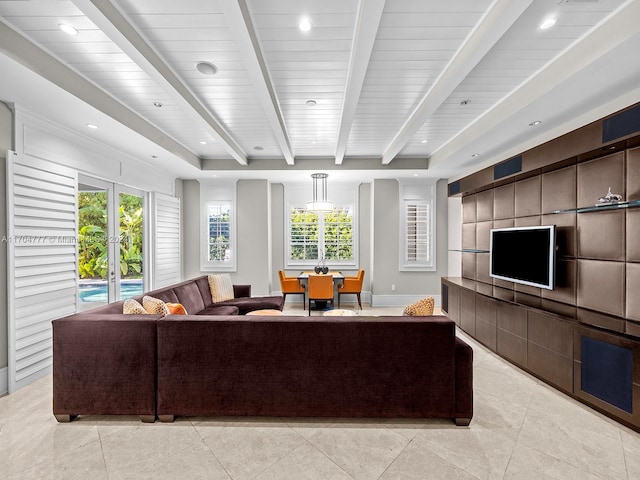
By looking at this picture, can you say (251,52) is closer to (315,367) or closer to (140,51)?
(140,51)

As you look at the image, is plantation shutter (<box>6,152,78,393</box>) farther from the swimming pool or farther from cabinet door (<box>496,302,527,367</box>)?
cabinet door (<box>496,302,527,367</box>)

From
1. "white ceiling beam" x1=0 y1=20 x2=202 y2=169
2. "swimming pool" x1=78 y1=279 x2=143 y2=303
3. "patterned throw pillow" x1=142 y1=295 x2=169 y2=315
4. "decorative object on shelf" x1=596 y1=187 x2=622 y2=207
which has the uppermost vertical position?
"white ceiling beam" x1=0 y1=20 x2=202 y2=169

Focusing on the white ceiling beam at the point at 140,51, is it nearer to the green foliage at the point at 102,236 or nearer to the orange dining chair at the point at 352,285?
the green foliage at the point at 102,236

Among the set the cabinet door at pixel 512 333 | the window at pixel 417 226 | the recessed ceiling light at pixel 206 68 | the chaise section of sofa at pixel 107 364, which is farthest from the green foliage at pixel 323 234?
the chaise section of sofa at pixel 107 364

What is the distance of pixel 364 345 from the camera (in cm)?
209

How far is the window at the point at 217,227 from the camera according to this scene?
19.7ft

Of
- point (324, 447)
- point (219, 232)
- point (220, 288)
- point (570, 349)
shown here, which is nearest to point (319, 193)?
point (219, 232)

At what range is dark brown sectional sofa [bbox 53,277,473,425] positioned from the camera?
2094mm

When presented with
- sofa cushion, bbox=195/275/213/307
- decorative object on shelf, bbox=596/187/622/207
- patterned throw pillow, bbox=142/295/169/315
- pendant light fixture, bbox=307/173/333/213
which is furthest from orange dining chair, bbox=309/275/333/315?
decorative object on shelf, bbox=596/187/622/207

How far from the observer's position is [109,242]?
4035 millimetres

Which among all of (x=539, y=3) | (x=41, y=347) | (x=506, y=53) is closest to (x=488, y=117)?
(x=506, y=53)

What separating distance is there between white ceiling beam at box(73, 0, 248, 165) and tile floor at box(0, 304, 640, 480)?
8.80ft

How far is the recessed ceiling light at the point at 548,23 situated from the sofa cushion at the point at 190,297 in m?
4.22

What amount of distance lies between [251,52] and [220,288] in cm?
338
